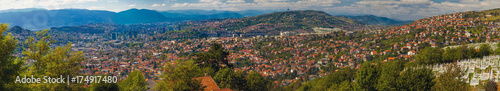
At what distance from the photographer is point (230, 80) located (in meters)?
19.3

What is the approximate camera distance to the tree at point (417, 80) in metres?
15.4

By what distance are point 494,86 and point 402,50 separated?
77189mm

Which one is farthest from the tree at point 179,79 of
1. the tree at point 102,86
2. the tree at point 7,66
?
the tree at point 7,66

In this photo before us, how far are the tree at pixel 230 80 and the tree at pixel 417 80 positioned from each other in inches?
444

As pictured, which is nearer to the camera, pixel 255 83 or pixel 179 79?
pixel 179 79

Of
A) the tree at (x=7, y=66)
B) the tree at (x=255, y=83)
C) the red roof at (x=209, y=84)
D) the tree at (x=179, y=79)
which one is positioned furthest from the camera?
the tree at (x=255, y=83)

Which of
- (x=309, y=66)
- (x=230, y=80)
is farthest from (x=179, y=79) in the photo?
(x=309, y=66)

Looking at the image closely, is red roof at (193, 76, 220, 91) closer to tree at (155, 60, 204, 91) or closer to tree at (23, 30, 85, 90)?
tree at (155, 60, 204, 91)

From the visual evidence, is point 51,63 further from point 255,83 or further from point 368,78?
point 368,78

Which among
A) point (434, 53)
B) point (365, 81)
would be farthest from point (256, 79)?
point (434, 53)

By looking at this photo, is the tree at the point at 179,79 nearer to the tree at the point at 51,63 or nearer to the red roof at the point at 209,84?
the red roof at the point at 209,84

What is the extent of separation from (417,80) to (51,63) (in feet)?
64.5

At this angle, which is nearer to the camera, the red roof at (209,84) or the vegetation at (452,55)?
the red roof at (209,84)

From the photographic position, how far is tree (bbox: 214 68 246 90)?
1914 cm
